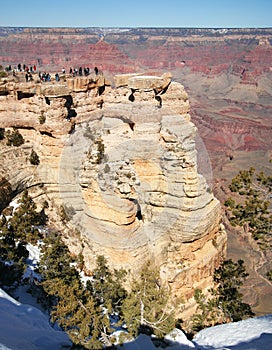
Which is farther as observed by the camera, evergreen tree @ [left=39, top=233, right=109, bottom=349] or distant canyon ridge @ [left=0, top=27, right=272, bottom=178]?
distant canyon ridge @ [left=0, top=27, right=272, bottom=178]

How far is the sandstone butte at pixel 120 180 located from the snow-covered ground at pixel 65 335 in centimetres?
326

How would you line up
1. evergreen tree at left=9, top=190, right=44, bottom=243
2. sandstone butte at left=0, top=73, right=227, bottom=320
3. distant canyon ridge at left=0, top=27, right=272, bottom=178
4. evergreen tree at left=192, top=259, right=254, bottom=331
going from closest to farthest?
evergreen tree at left=9, top=190, right=44, bottom=243, evergreen tree at left=192, top=259, right=254, bottom=331, sandstone butte at left=0, top=73, right=227, bottom=320, distant canyon ridge at left=0, top=27, right=272, bottom=178

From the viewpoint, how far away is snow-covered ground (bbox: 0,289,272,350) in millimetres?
9539

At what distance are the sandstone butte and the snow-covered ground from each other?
326 centimetres

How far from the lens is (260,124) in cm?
11569

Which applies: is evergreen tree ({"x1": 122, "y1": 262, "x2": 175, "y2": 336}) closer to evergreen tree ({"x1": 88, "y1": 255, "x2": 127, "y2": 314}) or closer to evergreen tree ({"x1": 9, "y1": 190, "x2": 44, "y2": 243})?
evergreen tree ({"x1": 88, "y1": 255, "x2": 127, "y2": 314})

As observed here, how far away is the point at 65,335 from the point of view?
11.3 metres

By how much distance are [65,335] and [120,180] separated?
7213 mm

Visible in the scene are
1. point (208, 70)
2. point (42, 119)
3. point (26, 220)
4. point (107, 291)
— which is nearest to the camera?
point (107, 291)

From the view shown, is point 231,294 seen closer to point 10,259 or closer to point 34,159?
point 10,259

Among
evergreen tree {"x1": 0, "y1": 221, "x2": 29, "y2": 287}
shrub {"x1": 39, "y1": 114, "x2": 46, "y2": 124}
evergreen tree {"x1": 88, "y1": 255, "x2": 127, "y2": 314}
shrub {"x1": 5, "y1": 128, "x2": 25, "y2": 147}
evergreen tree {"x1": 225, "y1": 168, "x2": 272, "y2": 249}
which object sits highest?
shrub {"x1": 39, "y1": 114, "x2": 46, "y2": 124}

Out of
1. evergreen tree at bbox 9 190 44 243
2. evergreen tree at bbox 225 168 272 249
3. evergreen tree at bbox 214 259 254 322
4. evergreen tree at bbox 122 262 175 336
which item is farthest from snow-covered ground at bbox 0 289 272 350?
evergreen tree at bbox 9 190 44 243

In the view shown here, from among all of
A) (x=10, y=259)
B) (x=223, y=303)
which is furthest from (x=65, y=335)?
(x=223, y=303)

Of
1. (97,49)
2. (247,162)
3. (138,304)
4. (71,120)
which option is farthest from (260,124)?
(138,304)
